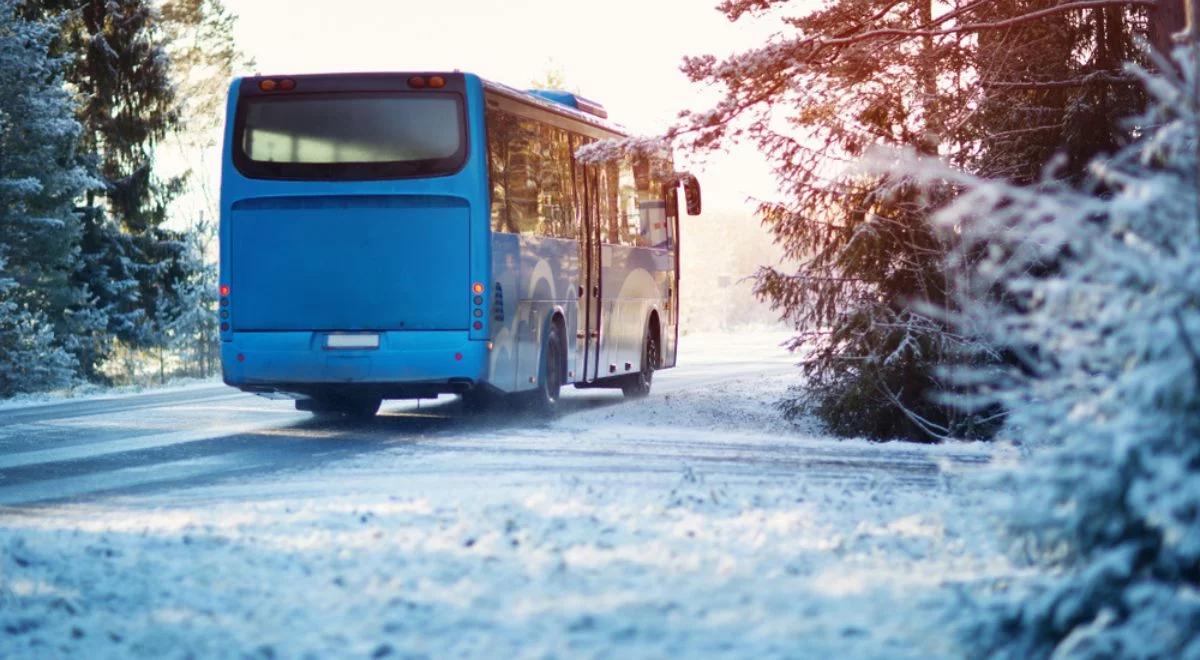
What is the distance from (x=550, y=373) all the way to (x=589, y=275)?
175 centimetres

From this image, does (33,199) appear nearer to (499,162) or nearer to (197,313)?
(197,313)

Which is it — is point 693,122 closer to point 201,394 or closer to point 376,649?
point 376,649

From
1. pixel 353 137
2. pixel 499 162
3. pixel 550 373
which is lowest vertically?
pixel 550 373

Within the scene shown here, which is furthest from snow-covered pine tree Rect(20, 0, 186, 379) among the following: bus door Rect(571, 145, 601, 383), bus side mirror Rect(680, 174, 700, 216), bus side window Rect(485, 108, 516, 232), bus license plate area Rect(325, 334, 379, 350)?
bus side window Rect(485, 108, 516, 232)

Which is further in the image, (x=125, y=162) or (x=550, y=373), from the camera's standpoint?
(x=125, y=162)

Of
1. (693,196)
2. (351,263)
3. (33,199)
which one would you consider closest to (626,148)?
(351,263)

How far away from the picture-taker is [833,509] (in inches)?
315

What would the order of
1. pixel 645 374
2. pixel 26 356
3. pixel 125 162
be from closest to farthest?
pixel 645 374 < pixel 26 356 < pixel 125 162

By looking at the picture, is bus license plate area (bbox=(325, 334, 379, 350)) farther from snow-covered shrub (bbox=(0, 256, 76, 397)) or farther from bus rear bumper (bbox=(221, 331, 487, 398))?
snow-covered shrub (bbox=(0, 256, 76, 397))

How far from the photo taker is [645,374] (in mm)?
21844

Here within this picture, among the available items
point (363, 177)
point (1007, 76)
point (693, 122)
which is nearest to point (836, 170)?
point (693, 122)

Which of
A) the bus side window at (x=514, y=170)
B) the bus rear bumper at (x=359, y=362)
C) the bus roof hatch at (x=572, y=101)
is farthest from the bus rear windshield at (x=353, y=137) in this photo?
the bus roof hatch at (x=572, y=101)

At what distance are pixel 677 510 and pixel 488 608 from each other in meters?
2.59

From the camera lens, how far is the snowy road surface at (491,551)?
16.7ft
